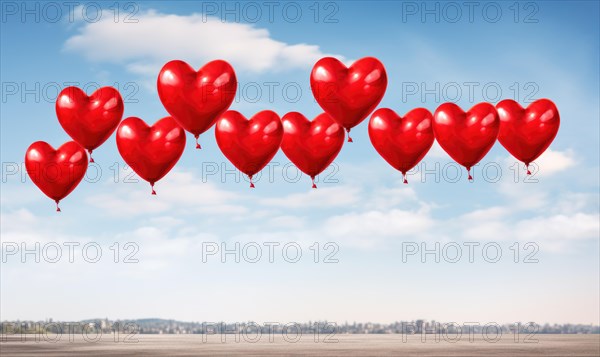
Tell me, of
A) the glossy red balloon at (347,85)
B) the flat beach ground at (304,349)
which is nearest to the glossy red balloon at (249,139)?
the glossy red balloon at (347,85)

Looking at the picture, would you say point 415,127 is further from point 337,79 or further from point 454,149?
point 337,79

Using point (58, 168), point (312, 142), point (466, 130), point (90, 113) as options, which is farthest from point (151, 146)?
point (466, 130)

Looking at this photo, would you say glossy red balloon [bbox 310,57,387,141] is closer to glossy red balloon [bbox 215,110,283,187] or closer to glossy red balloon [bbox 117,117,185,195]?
glossy red balloon [bbox 215,110,283,187]

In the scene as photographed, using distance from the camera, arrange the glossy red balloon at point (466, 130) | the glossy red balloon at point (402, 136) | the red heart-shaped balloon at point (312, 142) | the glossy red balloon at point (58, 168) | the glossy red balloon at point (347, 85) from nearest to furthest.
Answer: the glossy red balloon at point (347, 85) < the glossy red balloon at point (466, 130) < the glossy red balloon at point (402, 136) < the red heart-shaped balloon at point (312, 142) < the glossy red balloon at point (58, 168)

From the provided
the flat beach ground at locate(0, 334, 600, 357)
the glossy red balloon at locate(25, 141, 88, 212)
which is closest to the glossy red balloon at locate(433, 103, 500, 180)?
the glossy red balloon at locate(25, 141, 88, 212)

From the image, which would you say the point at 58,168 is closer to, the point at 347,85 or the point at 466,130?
the point at 347,85

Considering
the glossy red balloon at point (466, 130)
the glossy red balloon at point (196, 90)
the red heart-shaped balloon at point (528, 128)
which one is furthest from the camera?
the red heart-shaped balloon at point (528, 128)

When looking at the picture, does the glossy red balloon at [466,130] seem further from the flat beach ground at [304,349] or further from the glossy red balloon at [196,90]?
the flat beach ground at [304,349]
